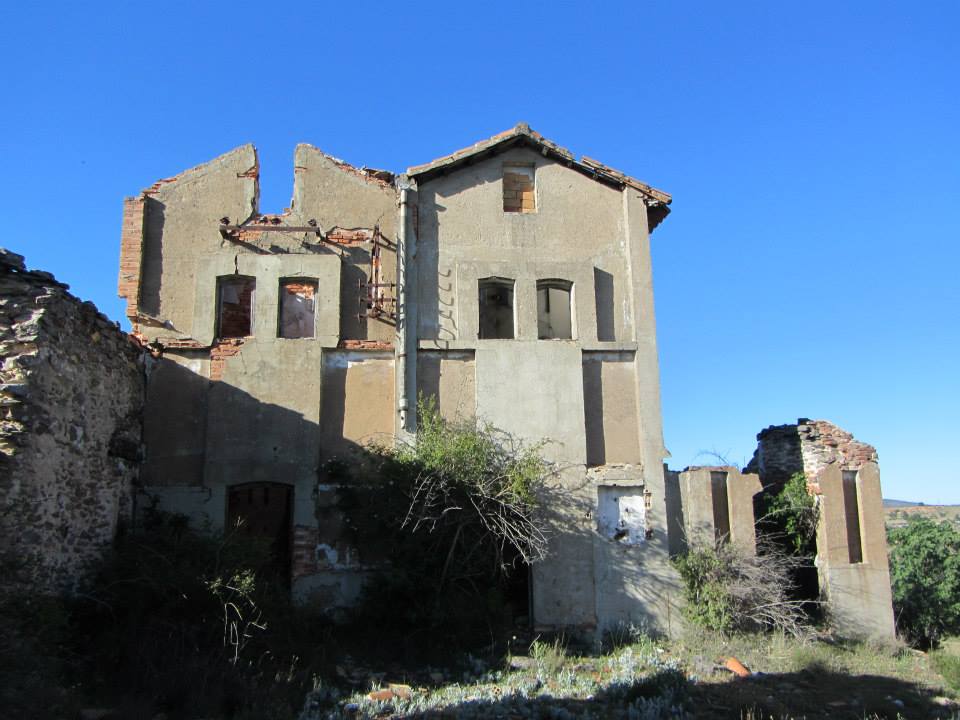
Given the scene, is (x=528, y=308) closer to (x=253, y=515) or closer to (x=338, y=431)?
(x=338, y=431)

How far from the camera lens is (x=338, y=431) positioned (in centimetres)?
1326

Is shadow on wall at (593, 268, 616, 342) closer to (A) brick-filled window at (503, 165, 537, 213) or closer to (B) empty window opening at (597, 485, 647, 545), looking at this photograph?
(A) brick-filled window at (503, 165, 537, 213)

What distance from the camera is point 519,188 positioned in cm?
1513

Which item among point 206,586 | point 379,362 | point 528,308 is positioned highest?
point 528,308

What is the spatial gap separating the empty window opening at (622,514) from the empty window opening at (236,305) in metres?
7.06

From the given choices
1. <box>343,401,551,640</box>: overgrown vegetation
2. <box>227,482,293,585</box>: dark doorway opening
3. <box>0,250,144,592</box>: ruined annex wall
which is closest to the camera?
<box>0,250,144,592</box>: ruined annex wall

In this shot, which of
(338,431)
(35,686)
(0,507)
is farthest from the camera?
(338,431)

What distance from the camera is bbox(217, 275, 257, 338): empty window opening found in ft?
45.3

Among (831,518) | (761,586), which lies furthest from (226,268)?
(831,518)

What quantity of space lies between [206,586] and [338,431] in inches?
151

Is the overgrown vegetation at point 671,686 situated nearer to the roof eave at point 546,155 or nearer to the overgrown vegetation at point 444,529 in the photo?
the overgrown vegetation at point 444,529

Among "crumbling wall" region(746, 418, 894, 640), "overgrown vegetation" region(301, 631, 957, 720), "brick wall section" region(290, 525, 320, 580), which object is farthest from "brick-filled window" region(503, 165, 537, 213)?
"overgrown vegetation" region(301, 631, 957, 720)

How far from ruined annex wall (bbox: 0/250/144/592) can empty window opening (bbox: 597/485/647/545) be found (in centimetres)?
789

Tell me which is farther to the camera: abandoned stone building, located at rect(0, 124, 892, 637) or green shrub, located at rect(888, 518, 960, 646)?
green shrub, located at rect(888, 518, 960, 646)
